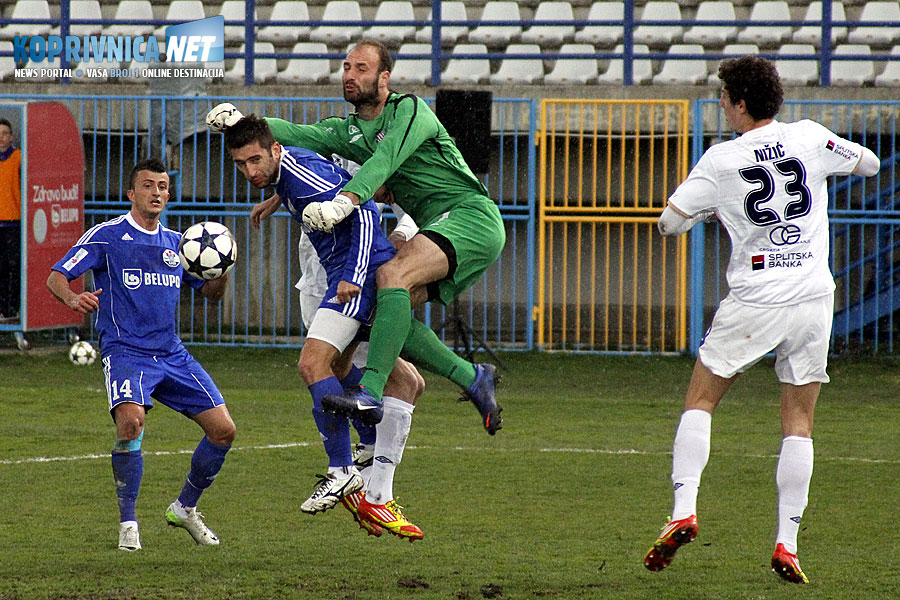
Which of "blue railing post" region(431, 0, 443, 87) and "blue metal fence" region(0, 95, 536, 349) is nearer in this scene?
"blue metal fence" region(0, 95, 536, 349)

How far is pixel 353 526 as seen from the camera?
659 cm

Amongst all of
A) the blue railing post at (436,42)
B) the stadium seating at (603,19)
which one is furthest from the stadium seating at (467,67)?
the stadium seating at (603,19)

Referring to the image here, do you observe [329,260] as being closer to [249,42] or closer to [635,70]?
[249,42]

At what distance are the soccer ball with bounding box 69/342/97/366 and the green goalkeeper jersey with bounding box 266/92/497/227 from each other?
24.0 ft

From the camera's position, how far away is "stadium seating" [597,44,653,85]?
16.1 meters

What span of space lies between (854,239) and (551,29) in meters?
4.60

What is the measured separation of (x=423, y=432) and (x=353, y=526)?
2.79 metres

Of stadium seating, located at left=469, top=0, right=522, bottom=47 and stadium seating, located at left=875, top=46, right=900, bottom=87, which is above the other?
stadium seating, located at left=469, top=0, right=522, bottom=47

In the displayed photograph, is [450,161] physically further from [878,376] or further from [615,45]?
[615,45]

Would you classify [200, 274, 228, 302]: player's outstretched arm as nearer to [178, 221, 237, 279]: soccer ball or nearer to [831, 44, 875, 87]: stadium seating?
[178, 221, 237, 279]: soccer ball

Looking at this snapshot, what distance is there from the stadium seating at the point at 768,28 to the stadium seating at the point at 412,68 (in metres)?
3.92

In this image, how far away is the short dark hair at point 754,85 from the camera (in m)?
5.15

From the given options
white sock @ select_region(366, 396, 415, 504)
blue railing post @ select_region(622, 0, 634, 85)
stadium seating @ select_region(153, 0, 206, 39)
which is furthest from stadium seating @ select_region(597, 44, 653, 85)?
white sock @ select_region(366, 396, 415, 504)

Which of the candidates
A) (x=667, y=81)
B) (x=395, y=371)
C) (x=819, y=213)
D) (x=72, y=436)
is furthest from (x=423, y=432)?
(x=667, y=81)
